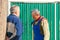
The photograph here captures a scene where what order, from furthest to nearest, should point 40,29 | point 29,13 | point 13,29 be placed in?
point 29,13, point 40,29, point 13,29

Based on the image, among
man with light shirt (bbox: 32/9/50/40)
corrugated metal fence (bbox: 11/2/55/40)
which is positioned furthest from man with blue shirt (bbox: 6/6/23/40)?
corrugated metal fence (bbox: 11/2/55/40)

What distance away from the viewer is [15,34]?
6000 millimetres

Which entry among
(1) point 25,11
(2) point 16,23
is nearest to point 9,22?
(2) point 16,23

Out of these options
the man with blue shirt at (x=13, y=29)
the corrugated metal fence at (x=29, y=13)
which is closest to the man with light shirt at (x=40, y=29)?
the man with blue shirt at (x=13, y=29)

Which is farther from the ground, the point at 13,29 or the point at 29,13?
the point at 29,13

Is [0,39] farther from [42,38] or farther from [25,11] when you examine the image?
[25,11]

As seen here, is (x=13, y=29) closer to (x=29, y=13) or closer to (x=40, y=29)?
(x=40, y=29)

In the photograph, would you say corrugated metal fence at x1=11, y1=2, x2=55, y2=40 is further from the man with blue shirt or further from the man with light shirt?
the man with blue shirt

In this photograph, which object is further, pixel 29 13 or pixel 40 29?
pixel 29 13

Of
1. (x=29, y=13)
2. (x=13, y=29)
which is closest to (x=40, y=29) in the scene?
(x=13, y=29)

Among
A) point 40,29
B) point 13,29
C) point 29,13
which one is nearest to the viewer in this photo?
point 13,29

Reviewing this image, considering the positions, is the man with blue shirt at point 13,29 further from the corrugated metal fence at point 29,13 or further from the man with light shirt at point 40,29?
the corrugated metal fence at point 29,13

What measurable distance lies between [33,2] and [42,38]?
12.3ft

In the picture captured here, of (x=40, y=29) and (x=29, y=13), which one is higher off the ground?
(x=29, y=13)
